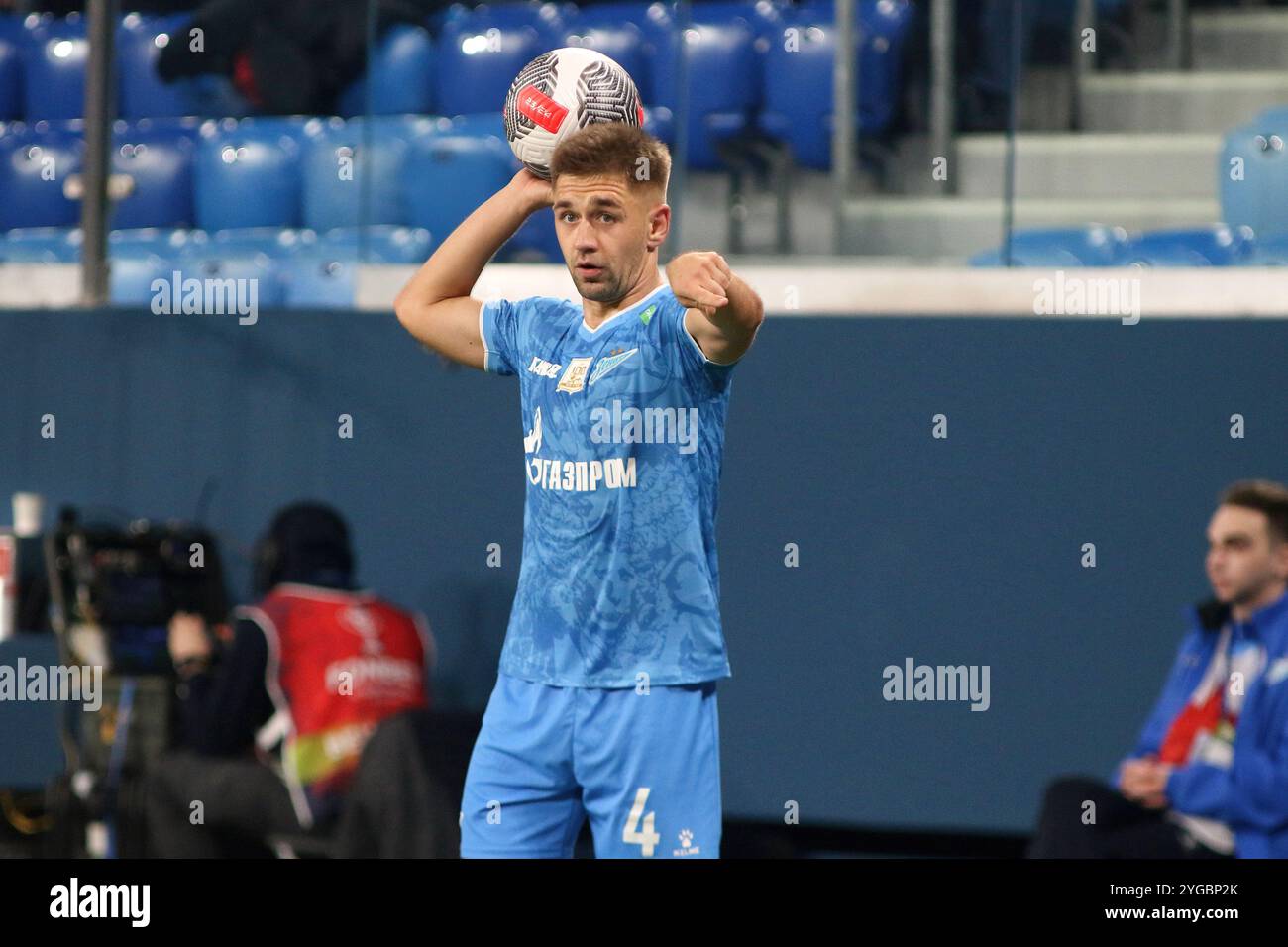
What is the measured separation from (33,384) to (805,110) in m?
3.00

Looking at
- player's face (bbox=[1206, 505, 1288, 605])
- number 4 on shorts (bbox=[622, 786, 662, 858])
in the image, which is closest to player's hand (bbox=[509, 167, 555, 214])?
number 4 on shorts (bbox=[622, 786, 662, 858])

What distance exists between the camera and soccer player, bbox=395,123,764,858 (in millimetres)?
3301

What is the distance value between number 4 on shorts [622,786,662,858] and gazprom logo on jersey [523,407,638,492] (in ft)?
1.80

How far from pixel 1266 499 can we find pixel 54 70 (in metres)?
5.73

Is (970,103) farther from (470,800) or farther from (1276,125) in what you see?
(470,800)

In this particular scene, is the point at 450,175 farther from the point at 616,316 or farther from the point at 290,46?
Answer: the point at 616,316

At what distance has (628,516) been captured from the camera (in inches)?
131

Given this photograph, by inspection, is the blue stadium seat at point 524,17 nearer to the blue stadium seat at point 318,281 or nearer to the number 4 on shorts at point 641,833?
the blue stadium seat at point 318,281

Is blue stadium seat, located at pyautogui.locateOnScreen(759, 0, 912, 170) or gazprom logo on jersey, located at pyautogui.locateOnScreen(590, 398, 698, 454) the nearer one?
gazprom logo on jersey, located at pyautogui.locateOnScreen(590, 398, 698, 454)

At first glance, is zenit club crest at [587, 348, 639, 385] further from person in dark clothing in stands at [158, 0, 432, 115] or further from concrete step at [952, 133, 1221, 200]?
person in dark clothing in stands at [158, 0, 432, 115]

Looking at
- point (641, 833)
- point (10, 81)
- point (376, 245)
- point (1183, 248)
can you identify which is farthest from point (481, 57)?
point (641, 833)

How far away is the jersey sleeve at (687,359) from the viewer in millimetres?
3293

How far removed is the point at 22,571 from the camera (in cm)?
650
